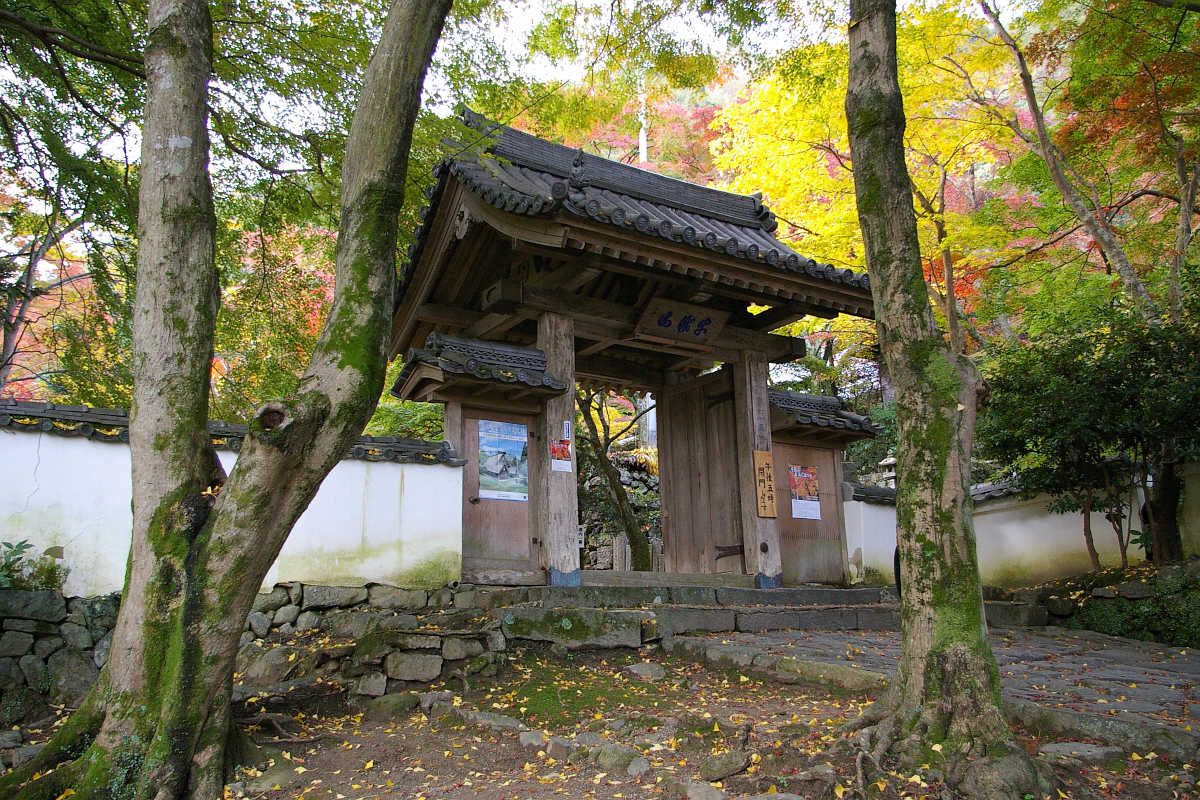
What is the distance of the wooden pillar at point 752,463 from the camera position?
368 inches

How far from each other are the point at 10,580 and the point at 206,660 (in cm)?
384

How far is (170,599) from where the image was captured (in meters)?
3.91

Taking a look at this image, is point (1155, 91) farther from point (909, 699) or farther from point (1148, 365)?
point (909, 699)

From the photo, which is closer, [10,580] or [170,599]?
[170,599]

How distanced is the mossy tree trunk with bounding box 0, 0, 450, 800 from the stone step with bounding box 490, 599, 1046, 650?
2960 mm

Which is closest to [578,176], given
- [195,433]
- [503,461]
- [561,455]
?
[561,455]

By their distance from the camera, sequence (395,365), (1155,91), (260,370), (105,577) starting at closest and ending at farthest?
(105,577) < (1155,91) < (260,370) < (395,365)

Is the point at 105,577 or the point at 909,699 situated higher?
the point at 105,577

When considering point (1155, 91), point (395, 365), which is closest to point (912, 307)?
point (1155, 91)

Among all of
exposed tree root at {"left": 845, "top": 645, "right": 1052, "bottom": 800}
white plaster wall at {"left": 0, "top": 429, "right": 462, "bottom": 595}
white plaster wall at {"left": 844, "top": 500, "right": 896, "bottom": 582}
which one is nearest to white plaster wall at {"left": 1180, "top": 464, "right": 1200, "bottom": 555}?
white plaster wall at {"left": 844, "top": 500, "right": 896, "bottom": 582}

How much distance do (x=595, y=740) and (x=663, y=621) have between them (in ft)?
8.15

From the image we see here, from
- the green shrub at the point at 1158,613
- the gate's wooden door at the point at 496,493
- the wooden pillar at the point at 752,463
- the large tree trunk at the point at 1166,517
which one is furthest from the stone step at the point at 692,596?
the large tree trunk at the point at 1166,517

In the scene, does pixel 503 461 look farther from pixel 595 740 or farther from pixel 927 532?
pixel 927 532

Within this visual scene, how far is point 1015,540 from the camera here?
11352 mm
